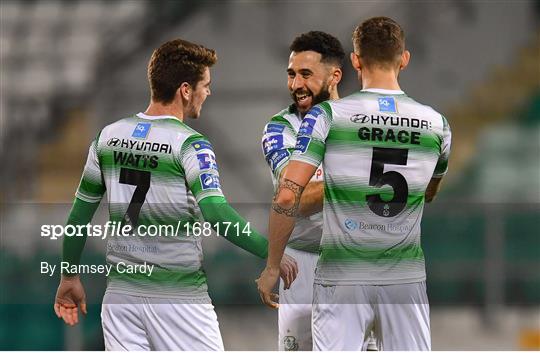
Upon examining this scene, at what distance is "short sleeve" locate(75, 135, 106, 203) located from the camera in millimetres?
4859

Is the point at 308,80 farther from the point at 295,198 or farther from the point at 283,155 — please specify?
the point at 295,198

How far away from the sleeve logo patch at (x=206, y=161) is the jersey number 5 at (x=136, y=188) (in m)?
0.28

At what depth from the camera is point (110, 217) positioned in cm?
481

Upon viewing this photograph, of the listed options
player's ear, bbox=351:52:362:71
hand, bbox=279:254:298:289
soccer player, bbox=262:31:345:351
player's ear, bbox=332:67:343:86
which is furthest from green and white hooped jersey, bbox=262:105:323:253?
player's ear, bbox=351:52:362:71

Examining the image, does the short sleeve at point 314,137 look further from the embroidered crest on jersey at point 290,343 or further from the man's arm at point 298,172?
the embroidered crest on jersey at point 290,343

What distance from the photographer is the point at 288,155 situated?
511cm

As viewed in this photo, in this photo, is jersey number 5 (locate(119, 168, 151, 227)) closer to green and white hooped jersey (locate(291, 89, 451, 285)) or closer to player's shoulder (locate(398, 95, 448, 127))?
green and white hooped jersey (locate(291, 89, 451, 285))

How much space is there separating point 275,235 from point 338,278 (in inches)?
14.6

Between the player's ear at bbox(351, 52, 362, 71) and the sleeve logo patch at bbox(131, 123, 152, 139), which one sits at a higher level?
the player's ear at bbox(351, 52, 362, 71)

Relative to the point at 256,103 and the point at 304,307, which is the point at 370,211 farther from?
the point at 256,103

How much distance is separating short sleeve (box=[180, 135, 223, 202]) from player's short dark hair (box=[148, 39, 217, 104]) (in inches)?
14.8

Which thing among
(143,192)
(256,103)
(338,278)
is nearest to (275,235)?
(338,278)

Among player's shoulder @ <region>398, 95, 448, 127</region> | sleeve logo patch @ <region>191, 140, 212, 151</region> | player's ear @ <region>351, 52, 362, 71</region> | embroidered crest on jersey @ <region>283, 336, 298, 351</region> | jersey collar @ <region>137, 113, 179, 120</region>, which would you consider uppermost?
player's ear @ <region>351, 52, 362, 71</region>

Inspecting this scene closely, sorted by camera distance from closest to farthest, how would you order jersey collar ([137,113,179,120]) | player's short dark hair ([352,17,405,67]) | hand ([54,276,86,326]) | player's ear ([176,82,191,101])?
player's short dark hair ([352,17,405,67]), jersey collar ([137,113,179,120]), player's ear ([176,82,191,101]), hand ([54,276,86,326])
